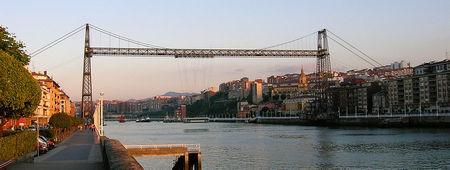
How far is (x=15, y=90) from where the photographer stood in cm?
1410

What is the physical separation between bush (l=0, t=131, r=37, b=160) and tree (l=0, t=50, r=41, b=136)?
2.69 ft

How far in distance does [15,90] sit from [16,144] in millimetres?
1633

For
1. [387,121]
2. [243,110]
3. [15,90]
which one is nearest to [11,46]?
[15,90]

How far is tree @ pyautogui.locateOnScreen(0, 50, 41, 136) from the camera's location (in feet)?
44.9

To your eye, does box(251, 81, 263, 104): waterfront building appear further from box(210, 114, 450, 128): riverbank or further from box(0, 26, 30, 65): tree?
box(0, 26, 30, 65): tree

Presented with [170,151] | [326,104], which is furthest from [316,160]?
[326,104]

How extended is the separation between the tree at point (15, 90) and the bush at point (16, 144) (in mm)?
821

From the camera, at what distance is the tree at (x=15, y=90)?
1367 cm

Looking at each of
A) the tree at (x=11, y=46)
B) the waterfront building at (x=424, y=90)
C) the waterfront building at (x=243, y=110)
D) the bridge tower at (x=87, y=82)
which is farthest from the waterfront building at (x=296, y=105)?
the tree at (x=11, y=46)

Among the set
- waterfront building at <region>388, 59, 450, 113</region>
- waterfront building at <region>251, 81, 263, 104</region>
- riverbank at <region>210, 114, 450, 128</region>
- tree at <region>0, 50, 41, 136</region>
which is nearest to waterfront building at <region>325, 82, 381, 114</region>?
waterfront building at <region>388, 59, 450, 113</region>

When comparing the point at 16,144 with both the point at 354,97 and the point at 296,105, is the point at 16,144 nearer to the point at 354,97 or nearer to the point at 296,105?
the point at 354,97

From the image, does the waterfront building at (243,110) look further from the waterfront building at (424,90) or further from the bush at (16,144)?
the bush at (16,144)

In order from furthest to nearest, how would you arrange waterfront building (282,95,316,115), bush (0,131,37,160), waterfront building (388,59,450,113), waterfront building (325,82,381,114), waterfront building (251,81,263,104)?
1. waterfront building (251,81,263,104)
2. waterfront building (282,95,316,115)
3. waterfront building (325,82,381,114)
4. waterfront building (388,59,450,113)
5. bush (0,131,37,160)

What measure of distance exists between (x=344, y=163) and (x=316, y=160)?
2015 mm
